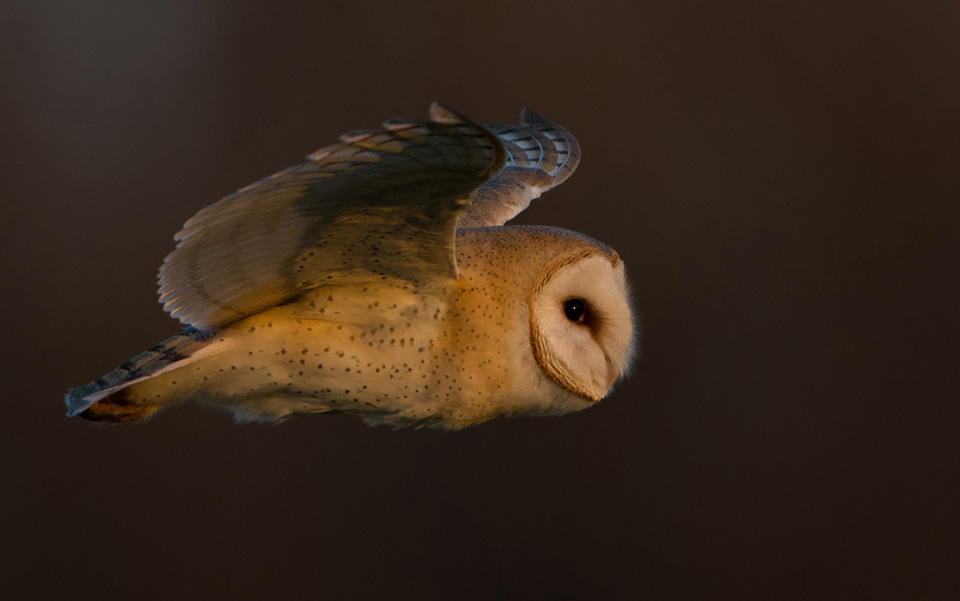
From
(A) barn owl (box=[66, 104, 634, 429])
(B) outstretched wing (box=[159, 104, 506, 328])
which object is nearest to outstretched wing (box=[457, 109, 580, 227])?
(A) barn owl (box=[66, 104, 634, 429])

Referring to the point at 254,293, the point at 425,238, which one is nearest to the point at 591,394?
the point at 425,238

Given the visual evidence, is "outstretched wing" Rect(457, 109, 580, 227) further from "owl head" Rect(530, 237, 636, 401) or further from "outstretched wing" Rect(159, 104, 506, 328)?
"outstretched wing" Rect(159, 104, 506, 328)

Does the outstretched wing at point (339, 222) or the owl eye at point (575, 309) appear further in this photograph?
the owl eye at point (575, 309)

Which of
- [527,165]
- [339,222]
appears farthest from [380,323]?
[527,165]

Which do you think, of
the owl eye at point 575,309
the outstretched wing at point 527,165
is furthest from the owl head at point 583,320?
the outstretched wing at point 527,165

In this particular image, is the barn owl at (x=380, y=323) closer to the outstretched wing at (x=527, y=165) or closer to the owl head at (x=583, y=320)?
the owl head at (x=583, y=320)

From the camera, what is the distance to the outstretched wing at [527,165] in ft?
4.54

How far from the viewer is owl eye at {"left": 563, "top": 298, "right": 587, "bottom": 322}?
1074 millimetres

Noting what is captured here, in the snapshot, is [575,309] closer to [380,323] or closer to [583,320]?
[583,320]

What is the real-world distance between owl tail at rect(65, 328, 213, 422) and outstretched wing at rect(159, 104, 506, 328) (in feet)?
0.13

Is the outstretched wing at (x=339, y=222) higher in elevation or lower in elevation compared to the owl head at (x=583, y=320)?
higher

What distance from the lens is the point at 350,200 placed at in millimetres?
840

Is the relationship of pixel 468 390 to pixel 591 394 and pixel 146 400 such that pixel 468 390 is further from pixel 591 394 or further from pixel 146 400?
pixel 146 400

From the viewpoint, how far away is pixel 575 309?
1.08 meters
